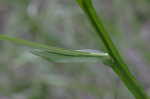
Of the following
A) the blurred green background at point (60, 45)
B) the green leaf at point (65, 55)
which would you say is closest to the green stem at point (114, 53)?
the green leaf at point (65, 55)

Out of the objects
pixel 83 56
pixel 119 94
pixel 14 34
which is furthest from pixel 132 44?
pixel 83 56

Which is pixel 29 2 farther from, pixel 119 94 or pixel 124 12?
pixel 119 94

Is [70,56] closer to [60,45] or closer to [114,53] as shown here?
[114,53]

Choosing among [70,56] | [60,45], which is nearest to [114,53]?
[70,56]

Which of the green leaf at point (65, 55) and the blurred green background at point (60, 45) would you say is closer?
the green leaf at point (65, 55)

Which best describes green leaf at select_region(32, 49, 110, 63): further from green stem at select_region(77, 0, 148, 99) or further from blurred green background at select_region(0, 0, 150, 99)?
blurred green background at select_region(0, 0, 150, 99)

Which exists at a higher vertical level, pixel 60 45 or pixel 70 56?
pixel 70 56

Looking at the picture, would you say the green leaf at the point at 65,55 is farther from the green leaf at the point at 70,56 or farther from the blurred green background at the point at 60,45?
the blurred green background at the point at 60,45

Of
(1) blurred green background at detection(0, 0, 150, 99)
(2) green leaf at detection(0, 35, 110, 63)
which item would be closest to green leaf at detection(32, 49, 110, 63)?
(2) green leaf at detection(0, 35, 110, 63)
